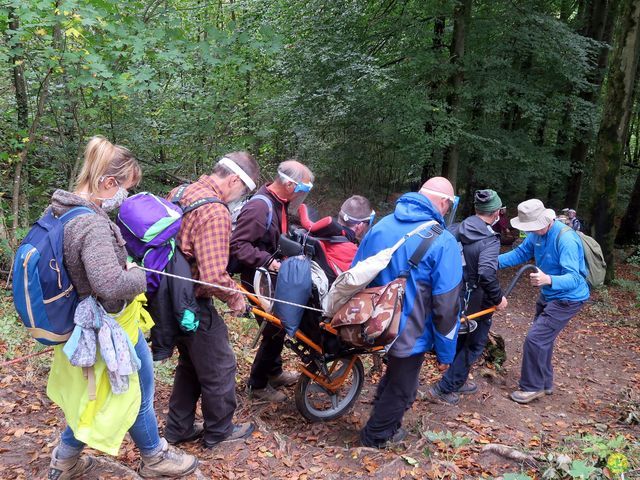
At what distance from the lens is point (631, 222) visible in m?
14.5

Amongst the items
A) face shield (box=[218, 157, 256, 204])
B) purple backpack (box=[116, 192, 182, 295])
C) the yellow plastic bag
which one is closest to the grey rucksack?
face shield (box=[218, 157, 256, 204])

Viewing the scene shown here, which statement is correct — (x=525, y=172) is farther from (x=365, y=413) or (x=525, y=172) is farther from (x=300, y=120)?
(x=365, y=413)

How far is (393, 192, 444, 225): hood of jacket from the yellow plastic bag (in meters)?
2.00

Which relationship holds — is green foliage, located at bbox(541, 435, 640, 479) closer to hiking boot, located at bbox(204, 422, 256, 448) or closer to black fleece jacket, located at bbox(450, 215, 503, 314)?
black fleece jacket, located at bbox(450, 215, 503, 314)

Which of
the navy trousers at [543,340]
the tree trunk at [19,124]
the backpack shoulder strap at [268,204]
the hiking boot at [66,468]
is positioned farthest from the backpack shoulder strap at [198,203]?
the tree trunk at [19,124]

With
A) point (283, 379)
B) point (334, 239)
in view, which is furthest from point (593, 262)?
point (283, 379)

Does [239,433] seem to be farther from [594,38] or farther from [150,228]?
[594,38]

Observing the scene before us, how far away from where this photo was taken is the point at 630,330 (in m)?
8.91

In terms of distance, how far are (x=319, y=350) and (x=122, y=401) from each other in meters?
1.80

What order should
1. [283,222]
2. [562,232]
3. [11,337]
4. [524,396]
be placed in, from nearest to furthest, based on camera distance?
[283,222], [562,232], [11,337], [524,396]

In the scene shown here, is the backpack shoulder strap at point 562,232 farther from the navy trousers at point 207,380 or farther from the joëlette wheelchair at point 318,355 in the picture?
the navy trousers at point 207,380

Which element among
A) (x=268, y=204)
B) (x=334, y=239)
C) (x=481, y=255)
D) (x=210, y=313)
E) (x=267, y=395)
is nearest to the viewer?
(x=210, y=313)

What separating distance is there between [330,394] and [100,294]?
8.60 feet

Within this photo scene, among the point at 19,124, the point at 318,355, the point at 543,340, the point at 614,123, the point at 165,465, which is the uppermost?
the point at 614,123
